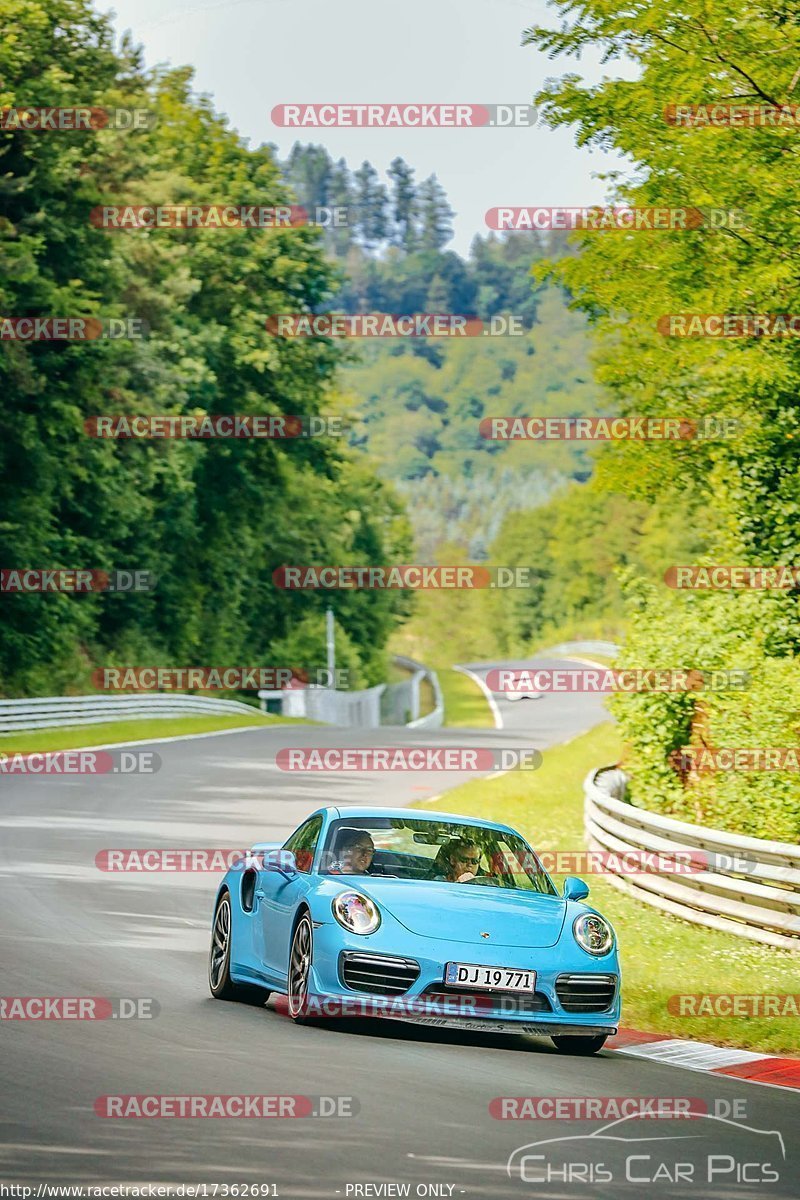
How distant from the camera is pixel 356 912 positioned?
10031 mm

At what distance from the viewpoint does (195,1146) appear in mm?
6934

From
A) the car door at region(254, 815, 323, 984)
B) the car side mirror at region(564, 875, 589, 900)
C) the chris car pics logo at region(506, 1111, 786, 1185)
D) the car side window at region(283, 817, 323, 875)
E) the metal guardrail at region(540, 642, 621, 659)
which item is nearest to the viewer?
the chris car pics logo at region(506, 1111, 786, 1185)

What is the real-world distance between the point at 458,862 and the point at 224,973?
173cm

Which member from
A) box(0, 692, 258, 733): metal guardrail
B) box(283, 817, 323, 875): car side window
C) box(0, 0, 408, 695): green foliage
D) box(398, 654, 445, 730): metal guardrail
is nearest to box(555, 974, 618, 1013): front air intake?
box(283, 817, 323, 875): car side window

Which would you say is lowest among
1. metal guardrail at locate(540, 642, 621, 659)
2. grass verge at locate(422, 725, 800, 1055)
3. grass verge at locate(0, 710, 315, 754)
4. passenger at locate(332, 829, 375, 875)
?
metal guardrail at locate(540, 642, 621, 659)

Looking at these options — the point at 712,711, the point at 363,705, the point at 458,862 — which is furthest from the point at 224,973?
the point at 363,705

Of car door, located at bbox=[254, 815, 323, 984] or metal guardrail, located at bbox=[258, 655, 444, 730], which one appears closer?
car door, located at bbox=[254, 815, 323, 984]

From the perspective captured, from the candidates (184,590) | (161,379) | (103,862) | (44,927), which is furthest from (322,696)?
(44,927)

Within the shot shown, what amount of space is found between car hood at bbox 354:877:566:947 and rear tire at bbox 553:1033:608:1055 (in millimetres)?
585

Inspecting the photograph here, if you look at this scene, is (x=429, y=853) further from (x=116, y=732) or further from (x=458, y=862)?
(x=116, y=732)

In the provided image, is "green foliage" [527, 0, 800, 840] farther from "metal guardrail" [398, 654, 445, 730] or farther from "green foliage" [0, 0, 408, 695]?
"metal guardrail" [398, 654, 445, 730]

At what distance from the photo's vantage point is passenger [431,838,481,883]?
1104cm

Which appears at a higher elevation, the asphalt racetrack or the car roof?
the car roof

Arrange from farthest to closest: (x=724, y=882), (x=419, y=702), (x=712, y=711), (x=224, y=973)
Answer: (x=419, y=702) < (x=712, y=711) < (x=724, y=882) < (x=224, y=973)
